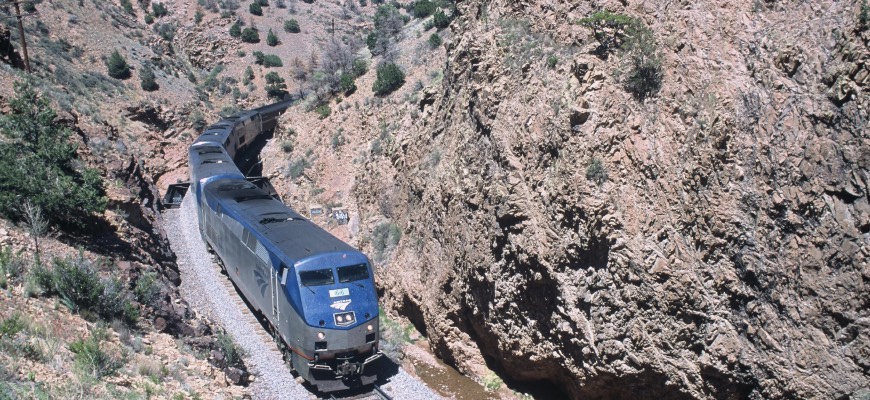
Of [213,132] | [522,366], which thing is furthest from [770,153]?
[213,132]

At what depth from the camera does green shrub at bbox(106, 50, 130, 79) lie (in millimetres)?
42094

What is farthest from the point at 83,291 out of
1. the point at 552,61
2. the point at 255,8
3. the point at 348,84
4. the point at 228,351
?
the point at 255,8

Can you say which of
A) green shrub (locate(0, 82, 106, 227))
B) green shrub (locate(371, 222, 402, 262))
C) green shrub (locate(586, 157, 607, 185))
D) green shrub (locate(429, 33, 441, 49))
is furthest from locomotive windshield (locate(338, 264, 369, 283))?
green shrub (locate(429, 33, 441, 49))

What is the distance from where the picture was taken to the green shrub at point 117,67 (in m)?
42.1

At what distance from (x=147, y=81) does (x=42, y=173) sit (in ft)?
93.9

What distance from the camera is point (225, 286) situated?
20594 mm

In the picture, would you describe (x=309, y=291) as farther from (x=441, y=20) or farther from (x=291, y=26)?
(x=291, y=26)

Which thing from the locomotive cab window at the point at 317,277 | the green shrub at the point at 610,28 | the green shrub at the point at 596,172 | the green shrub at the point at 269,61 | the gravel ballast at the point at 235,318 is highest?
the green shrub at the point at 610,28

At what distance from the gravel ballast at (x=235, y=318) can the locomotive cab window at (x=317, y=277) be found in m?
2.90

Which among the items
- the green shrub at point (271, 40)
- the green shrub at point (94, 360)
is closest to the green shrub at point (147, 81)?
the green shrub at point (271, 40)

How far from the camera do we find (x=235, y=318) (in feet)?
60.3

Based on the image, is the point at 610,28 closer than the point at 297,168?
Yes

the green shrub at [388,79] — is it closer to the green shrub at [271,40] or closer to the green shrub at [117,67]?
the green shrub at [117,67]

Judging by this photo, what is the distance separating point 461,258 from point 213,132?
1966 centimetres
